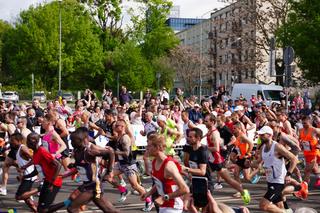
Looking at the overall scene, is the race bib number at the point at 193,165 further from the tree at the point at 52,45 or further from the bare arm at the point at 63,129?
the tree at the point at 52,45

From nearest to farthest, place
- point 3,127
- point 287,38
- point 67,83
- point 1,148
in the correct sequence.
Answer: point 3,127
point 1,148
point 287,38
point 67,83

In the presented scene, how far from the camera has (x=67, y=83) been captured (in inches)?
2436

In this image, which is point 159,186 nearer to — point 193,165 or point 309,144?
point 193,165

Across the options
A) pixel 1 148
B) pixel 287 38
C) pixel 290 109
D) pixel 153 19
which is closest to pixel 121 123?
pixel 1 148

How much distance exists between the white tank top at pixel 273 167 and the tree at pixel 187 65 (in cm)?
5755

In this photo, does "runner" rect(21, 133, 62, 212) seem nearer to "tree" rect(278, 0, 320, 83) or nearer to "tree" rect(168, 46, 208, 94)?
"tree" rect(278, 0, 320, 83)

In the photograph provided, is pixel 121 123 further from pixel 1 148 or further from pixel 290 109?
pixel 290 109

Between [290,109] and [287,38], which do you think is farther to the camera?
[287,38]

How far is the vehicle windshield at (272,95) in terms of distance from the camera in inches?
1215

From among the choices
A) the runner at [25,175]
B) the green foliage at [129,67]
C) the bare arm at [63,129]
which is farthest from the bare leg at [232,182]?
the green foliage at [129,67]

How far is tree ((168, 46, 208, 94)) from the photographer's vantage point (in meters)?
67.0

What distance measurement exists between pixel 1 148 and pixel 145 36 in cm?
5168

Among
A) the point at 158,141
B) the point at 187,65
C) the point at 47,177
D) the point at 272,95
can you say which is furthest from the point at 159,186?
the point at 187,65

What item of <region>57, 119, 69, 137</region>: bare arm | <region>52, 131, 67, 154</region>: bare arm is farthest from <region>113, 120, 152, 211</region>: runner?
<region>57, 119, 69, 137</region>: bare arm
